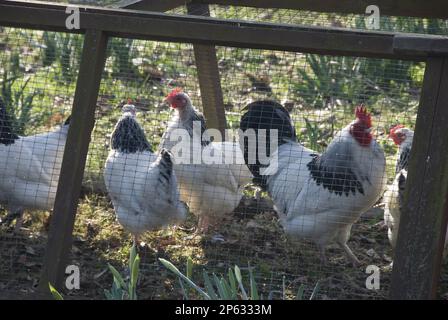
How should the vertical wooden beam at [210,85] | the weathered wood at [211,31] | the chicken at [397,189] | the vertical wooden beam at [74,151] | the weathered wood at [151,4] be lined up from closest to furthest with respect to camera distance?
the weathered wood at [211,31]
the vertical wooden beam at [74,151]
the weathered wood at [151,4]
the chicken at [397,189]
the vertical wooden beam at [210,85]

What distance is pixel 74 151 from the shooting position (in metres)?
3.22

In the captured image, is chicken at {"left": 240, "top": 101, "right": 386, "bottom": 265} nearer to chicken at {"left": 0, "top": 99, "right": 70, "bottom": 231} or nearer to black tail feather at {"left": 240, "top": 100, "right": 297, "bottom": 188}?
black tail feather at {"left": 240, "top": 100, "right": 297, "bottom": 188}

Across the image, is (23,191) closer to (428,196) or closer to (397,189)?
(397,189)

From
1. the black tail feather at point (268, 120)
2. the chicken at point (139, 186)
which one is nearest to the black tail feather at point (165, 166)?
the chicken at point (139, 186)

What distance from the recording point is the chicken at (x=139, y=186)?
166 inches

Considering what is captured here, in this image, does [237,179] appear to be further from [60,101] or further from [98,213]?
[60,101]

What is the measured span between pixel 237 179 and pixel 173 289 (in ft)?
3.67

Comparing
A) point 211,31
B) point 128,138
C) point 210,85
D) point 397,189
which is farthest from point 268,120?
point 211,31

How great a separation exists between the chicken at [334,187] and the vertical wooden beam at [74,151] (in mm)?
1535

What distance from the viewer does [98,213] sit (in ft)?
15.5

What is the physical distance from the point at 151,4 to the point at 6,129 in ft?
4.34

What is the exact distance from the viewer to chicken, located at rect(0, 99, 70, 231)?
14.3 feet

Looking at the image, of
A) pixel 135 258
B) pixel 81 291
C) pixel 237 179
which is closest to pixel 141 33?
pixel 135 258

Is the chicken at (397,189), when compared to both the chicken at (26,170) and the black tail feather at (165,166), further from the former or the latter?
the chicken at (26,170)
